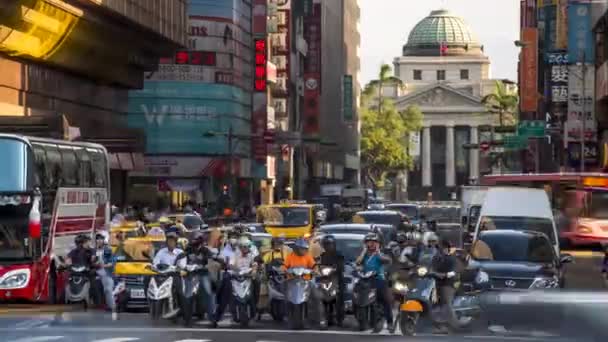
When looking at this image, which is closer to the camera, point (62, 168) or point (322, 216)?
point (62, 168)

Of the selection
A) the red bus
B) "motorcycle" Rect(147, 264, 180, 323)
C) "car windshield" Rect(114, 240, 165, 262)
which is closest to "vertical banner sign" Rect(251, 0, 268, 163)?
the red bus

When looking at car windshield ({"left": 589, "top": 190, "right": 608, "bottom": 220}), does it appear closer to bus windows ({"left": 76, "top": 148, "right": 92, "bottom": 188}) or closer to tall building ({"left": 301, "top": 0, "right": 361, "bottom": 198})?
bus windows ({"left": 76, "top": 148, "right": 92, "bottom": 188})

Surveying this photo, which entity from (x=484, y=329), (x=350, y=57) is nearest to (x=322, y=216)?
(x=484, y=329)

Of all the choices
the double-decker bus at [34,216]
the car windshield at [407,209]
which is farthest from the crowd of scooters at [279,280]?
the car windshield at [407,209]

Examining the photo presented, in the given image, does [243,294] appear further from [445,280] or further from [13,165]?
[13,165]

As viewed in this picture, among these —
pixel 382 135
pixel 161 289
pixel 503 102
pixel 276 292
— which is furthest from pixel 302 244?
pixel 382 135

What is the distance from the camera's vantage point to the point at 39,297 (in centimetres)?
2638

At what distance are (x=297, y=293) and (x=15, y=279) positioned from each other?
4.73 meters

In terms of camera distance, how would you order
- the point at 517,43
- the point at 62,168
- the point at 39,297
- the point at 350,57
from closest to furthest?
the point at 39,297 < the point at 62,168 < the point at 517,43 < the point at 350,57

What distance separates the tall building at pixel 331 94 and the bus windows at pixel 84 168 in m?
88.2

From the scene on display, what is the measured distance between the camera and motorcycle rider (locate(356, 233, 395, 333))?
24125 millimetres

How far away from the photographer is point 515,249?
89.7ft

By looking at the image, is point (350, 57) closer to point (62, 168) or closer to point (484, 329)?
point (62, 168)

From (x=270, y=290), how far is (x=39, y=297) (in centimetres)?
378
